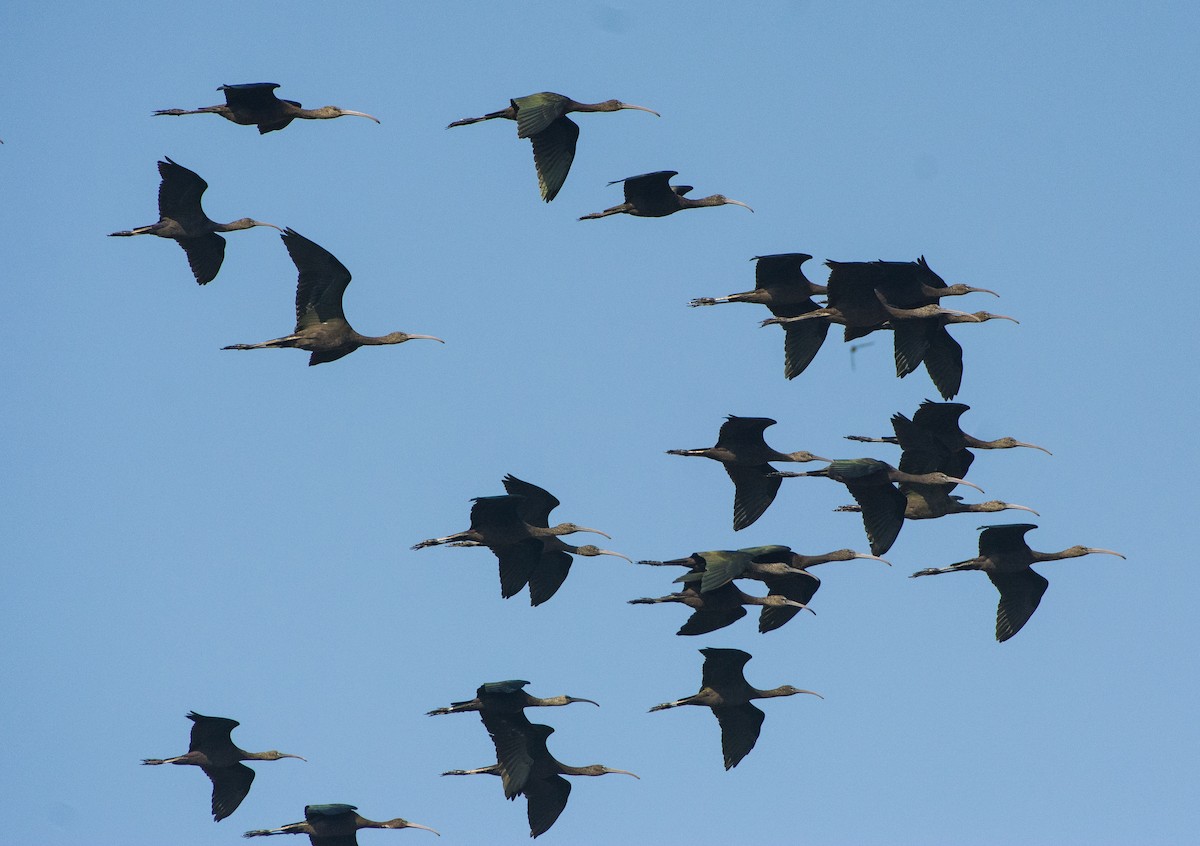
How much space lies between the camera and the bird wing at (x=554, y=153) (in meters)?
45.3

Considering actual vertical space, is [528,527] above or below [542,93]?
below

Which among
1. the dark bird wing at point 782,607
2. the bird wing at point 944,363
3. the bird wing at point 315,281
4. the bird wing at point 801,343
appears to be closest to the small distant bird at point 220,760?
the bird wing at point 315,281

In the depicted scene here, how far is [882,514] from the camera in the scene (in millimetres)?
48812

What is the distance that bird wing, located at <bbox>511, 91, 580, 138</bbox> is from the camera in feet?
147

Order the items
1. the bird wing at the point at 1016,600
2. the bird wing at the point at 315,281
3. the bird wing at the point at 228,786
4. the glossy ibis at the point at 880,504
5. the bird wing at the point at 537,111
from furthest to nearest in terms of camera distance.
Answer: the bird wing at the point at 228,786 → the bird wing at the point at 1016,600 → the glossy ibis at the point at 880,504 → the bird wing at the point at 315,281 → the bird wing at the point at 537,111

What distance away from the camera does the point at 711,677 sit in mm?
49594

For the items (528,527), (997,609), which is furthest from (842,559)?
(528,527)

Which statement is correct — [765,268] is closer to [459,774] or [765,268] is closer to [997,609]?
[997,609]

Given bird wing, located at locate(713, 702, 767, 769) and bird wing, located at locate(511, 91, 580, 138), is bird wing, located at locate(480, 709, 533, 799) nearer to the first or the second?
bird wing, located at locate(713, 702, 767, 769)

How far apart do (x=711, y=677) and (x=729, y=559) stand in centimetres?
348

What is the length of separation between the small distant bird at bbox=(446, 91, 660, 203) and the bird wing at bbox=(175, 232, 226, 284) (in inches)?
288

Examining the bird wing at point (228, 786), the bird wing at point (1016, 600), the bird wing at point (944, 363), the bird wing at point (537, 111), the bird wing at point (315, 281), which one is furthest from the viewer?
the bird wing at point (944, 363)

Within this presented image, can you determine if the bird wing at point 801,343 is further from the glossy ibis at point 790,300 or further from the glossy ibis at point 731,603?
the glossy ibis at point 731,603

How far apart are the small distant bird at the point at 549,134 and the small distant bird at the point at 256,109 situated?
4.53m
